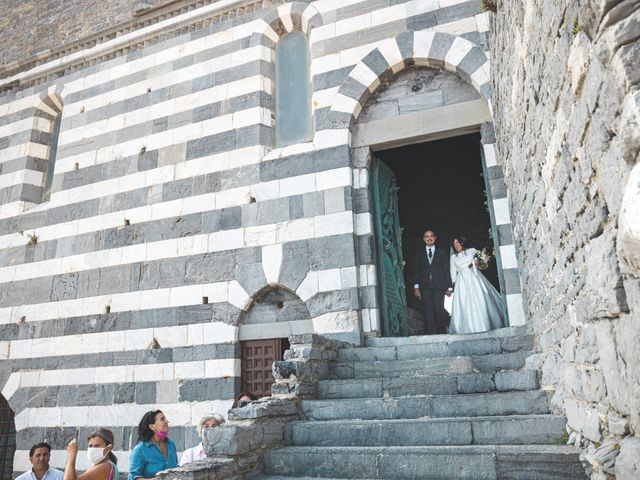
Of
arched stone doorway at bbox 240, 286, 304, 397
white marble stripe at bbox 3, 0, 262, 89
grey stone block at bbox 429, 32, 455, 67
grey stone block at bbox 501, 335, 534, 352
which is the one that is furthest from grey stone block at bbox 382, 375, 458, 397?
white marble stripe at bbox 3, 0, 262, 89

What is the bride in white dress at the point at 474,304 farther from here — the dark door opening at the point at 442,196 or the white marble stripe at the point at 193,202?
the dark door opening at the point at 442,196

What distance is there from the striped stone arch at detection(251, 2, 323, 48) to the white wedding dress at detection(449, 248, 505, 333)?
465cm

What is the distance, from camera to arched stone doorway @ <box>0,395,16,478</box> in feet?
32.2

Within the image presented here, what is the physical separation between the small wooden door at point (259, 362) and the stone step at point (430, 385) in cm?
184

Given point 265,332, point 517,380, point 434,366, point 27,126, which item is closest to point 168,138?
point 27,126

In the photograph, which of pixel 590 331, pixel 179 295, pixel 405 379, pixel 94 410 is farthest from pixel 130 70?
pixel 590 331

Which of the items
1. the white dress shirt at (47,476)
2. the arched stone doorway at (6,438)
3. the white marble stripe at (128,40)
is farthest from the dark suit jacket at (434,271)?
the arched stone doorway at (6,438)

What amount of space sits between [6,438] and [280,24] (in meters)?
9.19

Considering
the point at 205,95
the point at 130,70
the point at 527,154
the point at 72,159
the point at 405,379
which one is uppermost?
the point at 130,70

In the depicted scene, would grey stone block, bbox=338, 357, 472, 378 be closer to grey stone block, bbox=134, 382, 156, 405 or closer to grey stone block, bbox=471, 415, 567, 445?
grey stone block, bbox=471, 415, 567, 445

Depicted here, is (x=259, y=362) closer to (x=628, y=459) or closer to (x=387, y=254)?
(x=387, y=254)

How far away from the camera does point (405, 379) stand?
5098 mm

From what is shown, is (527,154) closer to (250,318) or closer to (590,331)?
(590,331)

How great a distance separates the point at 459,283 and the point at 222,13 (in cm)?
596
